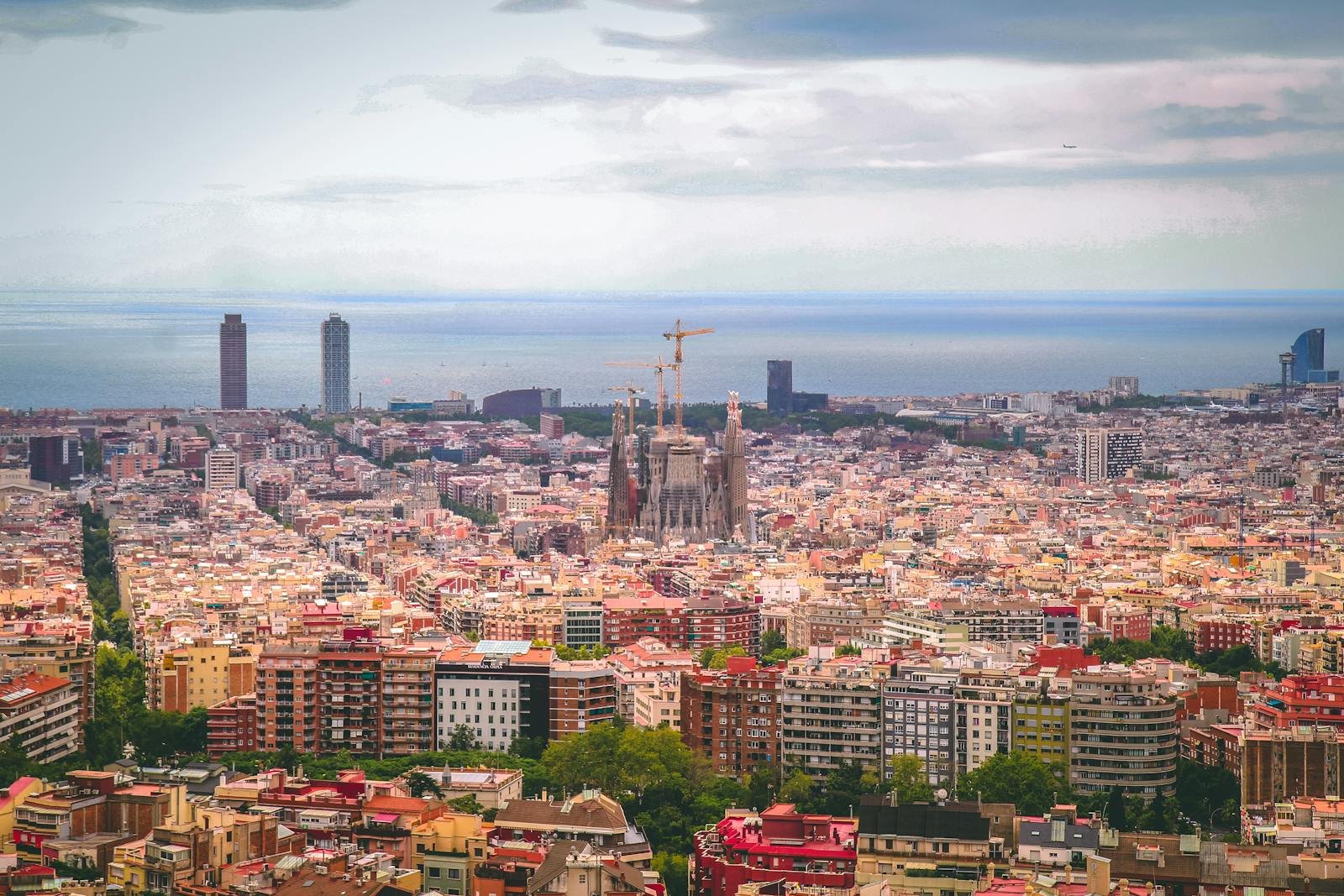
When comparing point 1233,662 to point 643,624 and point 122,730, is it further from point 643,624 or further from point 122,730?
point 122,730

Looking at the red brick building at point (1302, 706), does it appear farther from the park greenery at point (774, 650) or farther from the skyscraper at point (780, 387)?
the skyscraper at point (780, 387)

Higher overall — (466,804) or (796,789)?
(466,804)

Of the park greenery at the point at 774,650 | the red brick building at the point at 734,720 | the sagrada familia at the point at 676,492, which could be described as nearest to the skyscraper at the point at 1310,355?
the sagrada familia at the point at 676,492

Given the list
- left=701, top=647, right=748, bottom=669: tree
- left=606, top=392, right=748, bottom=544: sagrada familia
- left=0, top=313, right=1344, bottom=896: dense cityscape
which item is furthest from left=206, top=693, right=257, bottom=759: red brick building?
left=606, top=392, right=748, bottom=544: sagrada familia

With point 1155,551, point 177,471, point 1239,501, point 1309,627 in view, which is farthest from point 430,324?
point 1309,627

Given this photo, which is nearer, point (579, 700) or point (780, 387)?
point (579, 700)

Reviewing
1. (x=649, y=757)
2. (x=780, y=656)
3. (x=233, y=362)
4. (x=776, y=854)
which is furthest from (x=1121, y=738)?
(x=233, y=362)

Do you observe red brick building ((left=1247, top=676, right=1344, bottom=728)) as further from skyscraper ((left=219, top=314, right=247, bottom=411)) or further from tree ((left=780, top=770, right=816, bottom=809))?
skyscraper ((left=219, top=314, right=247, bottom=411))
